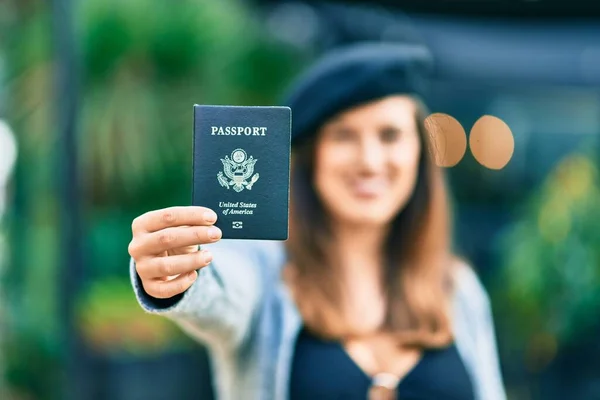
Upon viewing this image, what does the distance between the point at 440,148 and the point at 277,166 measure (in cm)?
74

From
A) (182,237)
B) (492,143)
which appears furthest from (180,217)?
(492,143)

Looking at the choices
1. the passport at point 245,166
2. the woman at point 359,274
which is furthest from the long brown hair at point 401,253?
the passport at point 245,166

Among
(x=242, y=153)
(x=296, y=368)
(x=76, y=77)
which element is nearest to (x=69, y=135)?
(x=76, y=77)

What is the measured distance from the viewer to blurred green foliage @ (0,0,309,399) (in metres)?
3.56

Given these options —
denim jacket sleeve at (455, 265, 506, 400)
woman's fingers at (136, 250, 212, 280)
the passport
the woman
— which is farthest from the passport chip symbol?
denim jacket sleeve at (455, 265, 506, 400)

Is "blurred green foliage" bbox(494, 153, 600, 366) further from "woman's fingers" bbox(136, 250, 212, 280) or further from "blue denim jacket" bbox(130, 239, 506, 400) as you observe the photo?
"woman's fingers" bbox(136, 250, 212, 280)

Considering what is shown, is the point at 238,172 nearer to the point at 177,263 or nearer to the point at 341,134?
the point at 177,263

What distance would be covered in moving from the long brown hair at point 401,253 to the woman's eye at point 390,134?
0.25ft

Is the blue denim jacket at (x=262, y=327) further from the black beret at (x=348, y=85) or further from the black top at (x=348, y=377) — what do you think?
the black beret at (x=348, y=85)

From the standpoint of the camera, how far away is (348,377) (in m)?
1.62

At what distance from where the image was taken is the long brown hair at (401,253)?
1.75 m

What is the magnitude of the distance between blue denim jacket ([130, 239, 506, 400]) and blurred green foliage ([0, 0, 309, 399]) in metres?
1.83

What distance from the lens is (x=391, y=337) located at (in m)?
1.71

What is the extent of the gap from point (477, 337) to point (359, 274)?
12.4 inches
